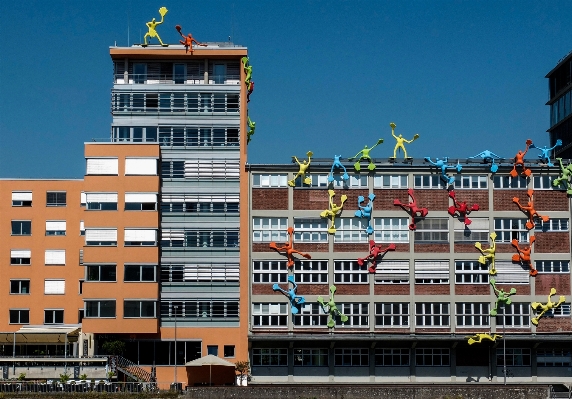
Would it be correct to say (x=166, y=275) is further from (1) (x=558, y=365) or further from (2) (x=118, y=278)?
(1) (x=558, y=365)

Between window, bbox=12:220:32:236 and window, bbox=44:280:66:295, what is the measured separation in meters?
4.69

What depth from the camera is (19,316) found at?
93.0 m

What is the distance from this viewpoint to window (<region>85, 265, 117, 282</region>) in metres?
86.6

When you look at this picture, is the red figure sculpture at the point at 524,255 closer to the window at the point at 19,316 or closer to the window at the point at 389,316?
the window at the point at 389,316

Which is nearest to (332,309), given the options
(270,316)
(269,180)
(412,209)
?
(270,316)

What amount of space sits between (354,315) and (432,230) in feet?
32.4

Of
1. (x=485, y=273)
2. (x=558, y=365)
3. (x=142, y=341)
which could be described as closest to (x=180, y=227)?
(x=142, y=341)

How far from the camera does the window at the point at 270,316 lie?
88.7 m

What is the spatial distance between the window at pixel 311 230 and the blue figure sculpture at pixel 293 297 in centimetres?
369

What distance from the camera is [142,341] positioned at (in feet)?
290

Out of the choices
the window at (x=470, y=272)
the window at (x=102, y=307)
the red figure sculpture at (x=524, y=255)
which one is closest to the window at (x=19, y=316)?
the window at (x=102, y=307)

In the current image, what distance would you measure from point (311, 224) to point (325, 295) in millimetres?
6129

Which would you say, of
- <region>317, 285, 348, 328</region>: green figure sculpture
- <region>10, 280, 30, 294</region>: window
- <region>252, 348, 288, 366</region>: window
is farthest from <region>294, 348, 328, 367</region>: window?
<region>10, 280, 30, 294</region>: window

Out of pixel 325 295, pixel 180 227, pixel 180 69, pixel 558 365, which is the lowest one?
pixel 558 365
